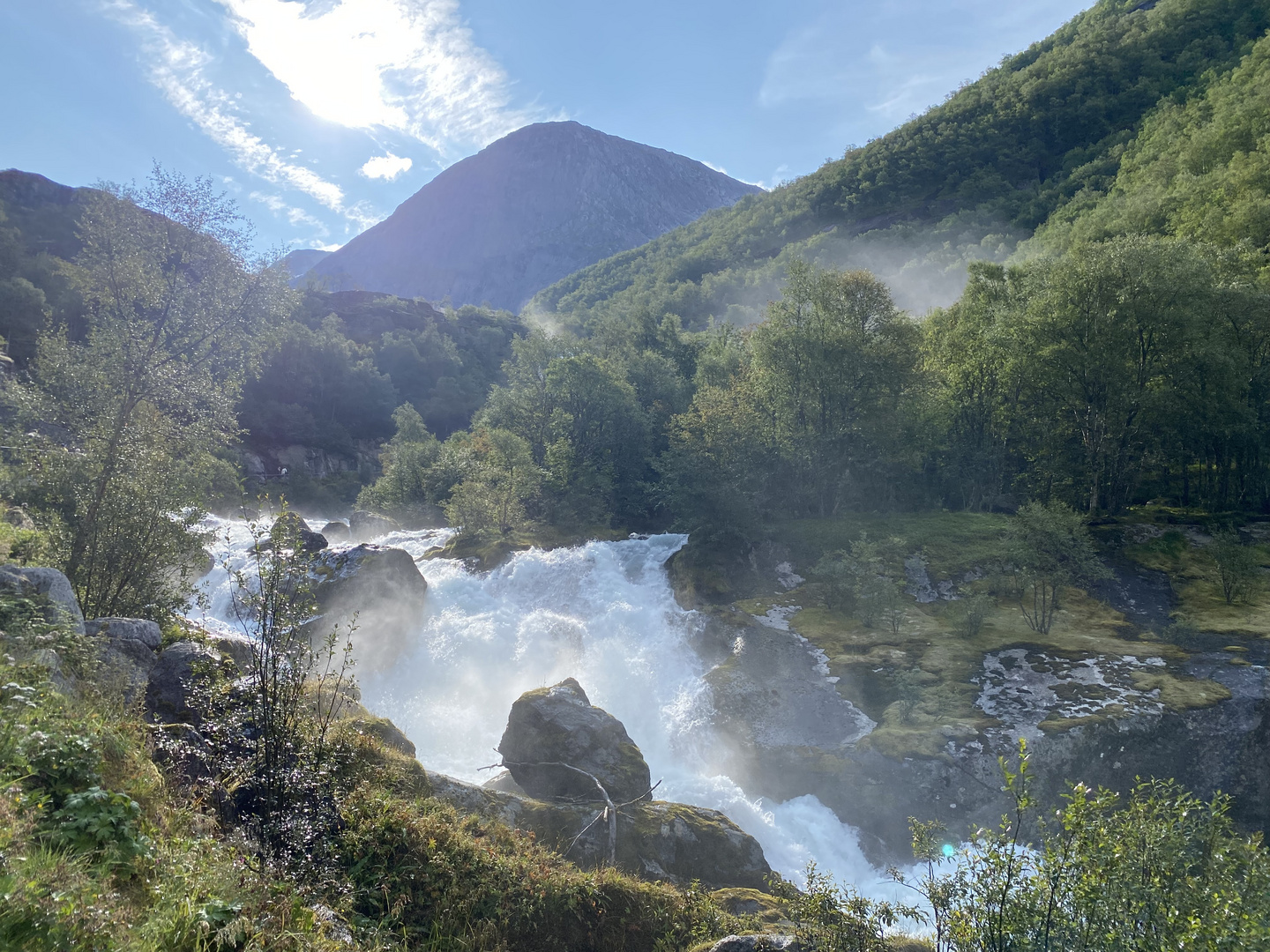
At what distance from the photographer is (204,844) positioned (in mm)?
4914

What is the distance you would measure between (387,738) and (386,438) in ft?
199

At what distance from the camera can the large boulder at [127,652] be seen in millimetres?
7277

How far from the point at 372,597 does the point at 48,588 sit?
43.9 ft

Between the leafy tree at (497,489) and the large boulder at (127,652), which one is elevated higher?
the leafy tree at (497,489)

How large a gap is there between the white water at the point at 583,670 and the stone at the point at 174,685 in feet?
25.4

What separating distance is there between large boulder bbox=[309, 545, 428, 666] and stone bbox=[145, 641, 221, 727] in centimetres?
1225

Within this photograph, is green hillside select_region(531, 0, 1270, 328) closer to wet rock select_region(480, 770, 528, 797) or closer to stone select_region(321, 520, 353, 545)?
stone select_region(321, 520, 353, 545)

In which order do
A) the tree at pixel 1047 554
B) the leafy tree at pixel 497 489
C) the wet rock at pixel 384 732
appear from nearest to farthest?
1. the wet rock at pixel 384 732
2. the tree at pixel 1047 554
3. the leafy tree at pixel 497 489

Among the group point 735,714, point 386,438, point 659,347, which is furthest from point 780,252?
point 735,714

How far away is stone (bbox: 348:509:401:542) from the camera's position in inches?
1405

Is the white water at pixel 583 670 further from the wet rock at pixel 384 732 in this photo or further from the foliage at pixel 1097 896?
the foliage at pixel 1097 896

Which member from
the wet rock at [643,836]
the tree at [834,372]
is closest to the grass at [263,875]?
the wet rock at [643,836]

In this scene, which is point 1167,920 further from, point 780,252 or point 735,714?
point 780,252

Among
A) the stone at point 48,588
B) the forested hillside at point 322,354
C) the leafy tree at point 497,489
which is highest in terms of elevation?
the forested hillside at point 322,354
